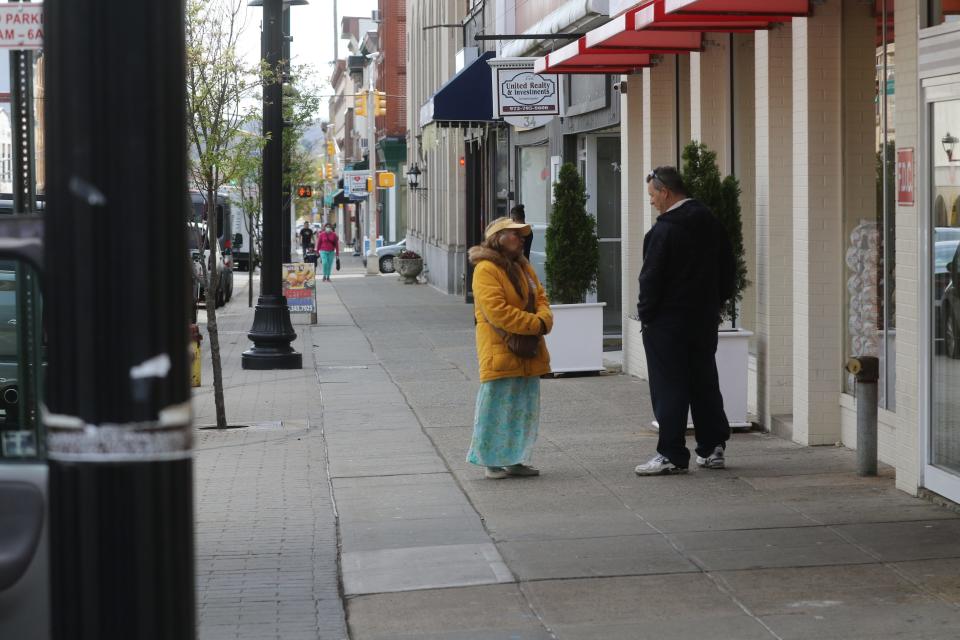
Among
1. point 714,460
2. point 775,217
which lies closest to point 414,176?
point 775,217

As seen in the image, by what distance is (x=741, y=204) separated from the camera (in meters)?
12.0

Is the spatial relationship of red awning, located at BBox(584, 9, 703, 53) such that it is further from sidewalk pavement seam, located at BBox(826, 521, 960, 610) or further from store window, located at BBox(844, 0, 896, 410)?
sidewalk pavement seam, located at BBox(826, 521, 960, 610)

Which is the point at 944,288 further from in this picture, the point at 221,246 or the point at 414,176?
the point at 414,176

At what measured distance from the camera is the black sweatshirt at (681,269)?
8.80m

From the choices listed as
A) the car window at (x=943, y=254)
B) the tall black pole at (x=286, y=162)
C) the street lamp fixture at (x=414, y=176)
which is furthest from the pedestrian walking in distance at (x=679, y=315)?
the street lamp fixture at (x=414, y=176)

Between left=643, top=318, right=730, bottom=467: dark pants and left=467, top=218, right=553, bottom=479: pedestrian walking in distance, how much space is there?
0.72 m

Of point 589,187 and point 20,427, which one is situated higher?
point 589,187

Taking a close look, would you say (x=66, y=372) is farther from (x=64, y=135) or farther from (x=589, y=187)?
(x=589, y=187)

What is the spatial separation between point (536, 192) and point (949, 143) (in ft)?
53.2

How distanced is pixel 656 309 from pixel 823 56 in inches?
92.5

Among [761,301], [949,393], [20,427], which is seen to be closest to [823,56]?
[761,301]

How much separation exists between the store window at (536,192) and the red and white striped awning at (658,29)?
22.8ft

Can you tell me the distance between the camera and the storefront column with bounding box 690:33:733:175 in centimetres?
1230

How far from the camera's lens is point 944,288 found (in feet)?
25.1
